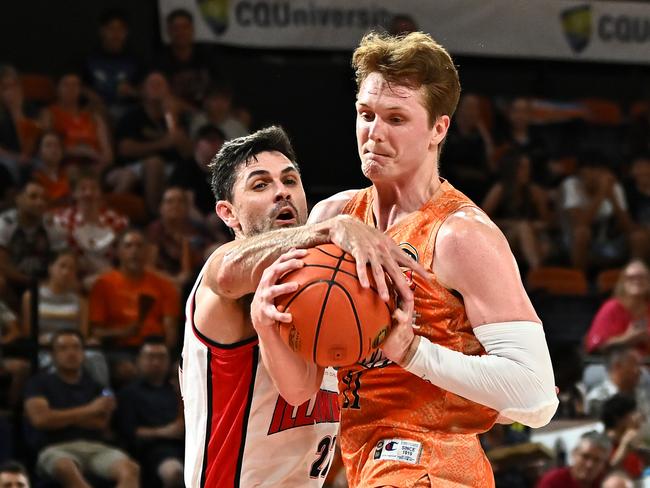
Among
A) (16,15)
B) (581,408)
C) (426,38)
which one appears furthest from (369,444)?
(16,15)

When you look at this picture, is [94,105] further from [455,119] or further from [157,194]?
[455,119]

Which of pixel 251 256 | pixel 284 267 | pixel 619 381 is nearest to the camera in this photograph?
pixel 284 267

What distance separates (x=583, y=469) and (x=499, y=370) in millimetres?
4516

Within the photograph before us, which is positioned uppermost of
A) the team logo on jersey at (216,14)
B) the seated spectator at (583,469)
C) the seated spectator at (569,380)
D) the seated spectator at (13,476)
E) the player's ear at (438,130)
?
the team logo on jersey at (216,14)

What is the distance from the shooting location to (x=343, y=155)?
11.3 metres

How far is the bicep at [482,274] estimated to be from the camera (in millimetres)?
3359

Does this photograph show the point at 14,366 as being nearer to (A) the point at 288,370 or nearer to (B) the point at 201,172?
(B) the point at 201,172

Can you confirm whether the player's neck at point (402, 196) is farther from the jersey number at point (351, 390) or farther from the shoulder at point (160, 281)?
the shoulder at point (160, 281)

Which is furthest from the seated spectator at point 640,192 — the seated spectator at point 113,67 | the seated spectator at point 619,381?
the seated spectator at point 113,67

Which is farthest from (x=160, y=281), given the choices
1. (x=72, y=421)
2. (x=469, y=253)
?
(x=469, y=253)

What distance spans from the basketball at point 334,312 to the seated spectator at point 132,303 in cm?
526

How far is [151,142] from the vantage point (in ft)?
32.6

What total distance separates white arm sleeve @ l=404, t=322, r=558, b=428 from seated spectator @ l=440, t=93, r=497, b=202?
7090mm

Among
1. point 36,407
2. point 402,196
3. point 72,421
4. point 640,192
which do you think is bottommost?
point 72,421
